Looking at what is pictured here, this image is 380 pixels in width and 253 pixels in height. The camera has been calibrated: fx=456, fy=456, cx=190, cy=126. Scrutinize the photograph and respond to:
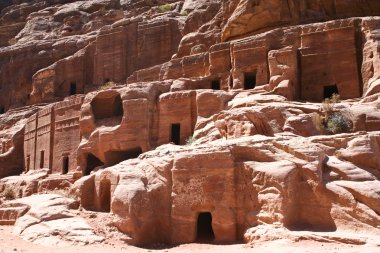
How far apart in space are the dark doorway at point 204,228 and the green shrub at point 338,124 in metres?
6.25

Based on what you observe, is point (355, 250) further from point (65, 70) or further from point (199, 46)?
point (65, 70)

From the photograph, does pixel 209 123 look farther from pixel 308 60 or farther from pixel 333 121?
pixel 308 60

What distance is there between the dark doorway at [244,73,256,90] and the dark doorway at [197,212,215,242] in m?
9.53

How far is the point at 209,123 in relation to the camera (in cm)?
2289

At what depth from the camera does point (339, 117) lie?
19188 millimetres

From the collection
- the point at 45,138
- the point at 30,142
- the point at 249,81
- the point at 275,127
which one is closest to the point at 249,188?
the point at 275,127

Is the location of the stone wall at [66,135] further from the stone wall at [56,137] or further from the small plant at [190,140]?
the small plant at [190,140]

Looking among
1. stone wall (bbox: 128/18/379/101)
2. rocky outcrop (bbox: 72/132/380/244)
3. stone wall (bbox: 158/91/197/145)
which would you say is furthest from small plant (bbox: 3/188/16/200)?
stone wall (bbox: 128/18/379/101)

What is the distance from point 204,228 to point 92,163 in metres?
11.9

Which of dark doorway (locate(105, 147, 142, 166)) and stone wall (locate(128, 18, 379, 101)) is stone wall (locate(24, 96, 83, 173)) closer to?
dark doorway (locate(105, 147, 142, 166))

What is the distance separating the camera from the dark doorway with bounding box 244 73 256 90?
84.6 feet

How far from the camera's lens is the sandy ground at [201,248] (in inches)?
504

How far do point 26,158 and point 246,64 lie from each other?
716 inches

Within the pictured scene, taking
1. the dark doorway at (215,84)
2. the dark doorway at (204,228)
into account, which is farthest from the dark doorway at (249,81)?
the dark doorway at (204,228)
